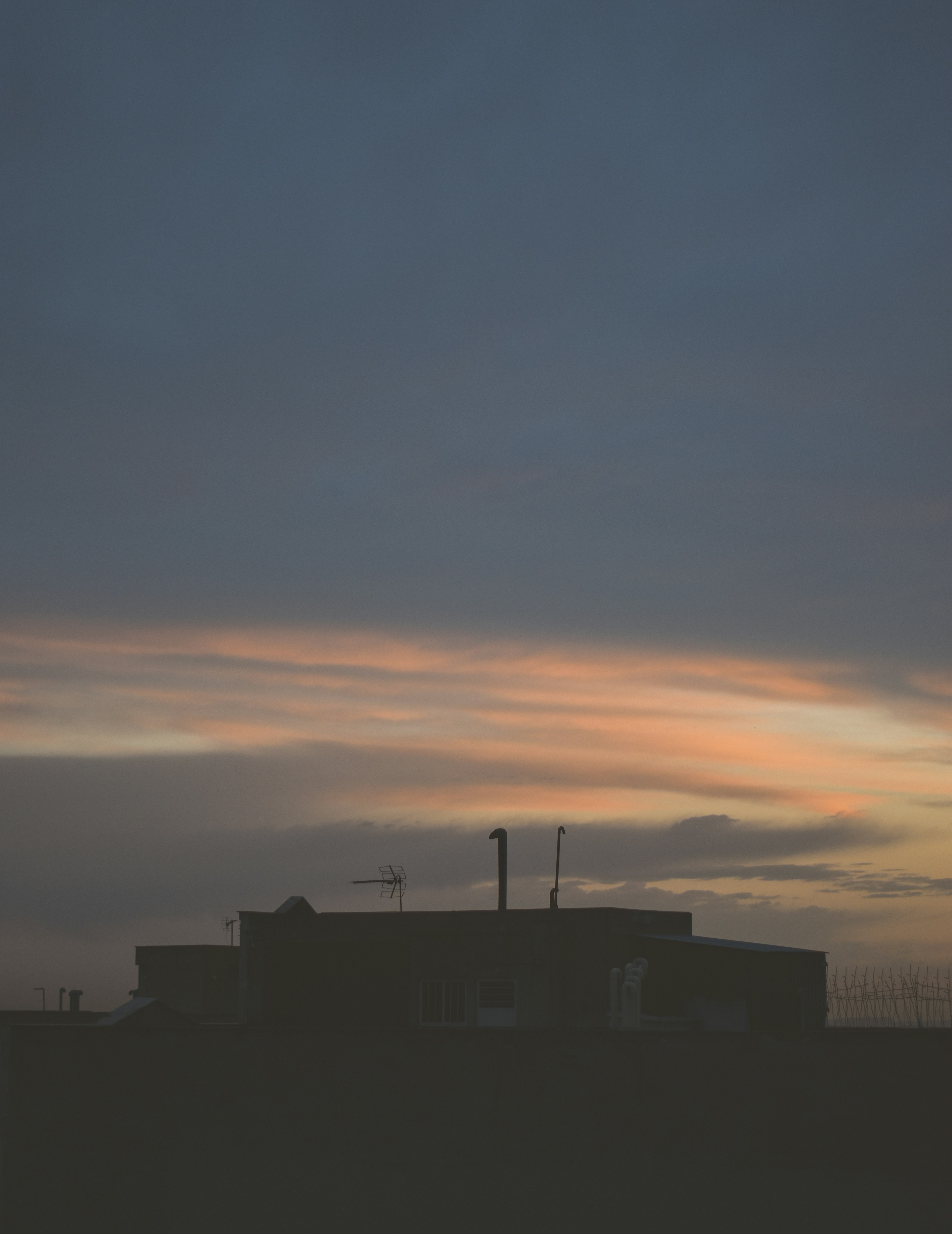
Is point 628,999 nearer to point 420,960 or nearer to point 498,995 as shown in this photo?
point 498,995

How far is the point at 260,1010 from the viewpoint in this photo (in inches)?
1457

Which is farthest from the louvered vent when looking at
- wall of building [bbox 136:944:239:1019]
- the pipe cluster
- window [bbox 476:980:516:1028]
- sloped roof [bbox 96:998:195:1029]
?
wall of building [bbox 136:944:239:1019]

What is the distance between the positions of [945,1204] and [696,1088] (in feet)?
11.9

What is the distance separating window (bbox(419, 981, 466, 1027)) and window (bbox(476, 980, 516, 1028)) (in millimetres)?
519

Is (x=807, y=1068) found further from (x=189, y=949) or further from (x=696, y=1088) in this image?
(x=189, y=949)

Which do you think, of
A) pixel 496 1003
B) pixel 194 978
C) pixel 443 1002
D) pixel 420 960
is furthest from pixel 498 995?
pixel 194 978

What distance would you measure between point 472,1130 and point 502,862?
76.3ft

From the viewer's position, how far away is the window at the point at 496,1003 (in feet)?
113

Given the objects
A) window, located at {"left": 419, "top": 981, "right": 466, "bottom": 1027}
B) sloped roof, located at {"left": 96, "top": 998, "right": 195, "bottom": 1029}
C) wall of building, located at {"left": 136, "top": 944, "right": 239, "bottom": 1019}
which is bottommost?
wall of building, located at {"left": 136, "top": 944, "right": 239, "bottom": 1019}

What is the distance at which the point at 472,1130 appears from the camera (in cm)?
1900

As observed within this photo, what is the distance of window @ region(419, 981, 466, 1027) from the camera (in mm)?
35375

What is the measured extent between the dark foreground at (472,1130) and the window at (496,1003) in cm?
1534

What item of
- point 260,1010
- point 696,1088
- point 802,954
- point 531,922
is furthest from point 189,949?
point 696,1088

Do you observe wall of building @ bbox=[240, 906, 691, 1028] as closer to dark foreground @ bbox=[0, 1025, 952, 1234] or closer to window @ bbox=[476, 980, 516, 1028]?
window @ bbox=[476, 980, 516, 1028]
